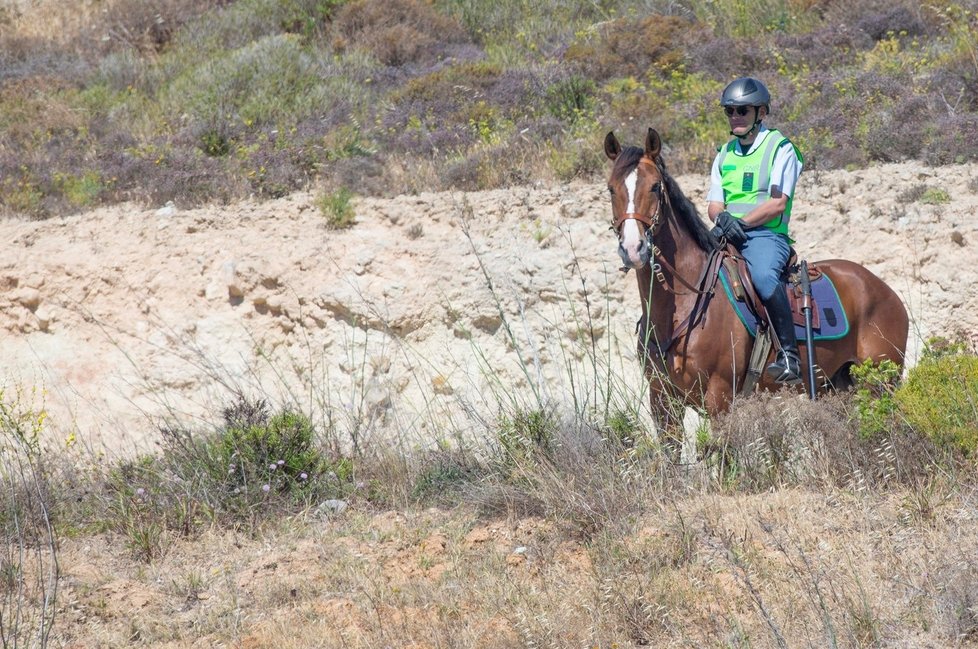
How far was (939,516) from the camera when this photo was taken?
4.93m

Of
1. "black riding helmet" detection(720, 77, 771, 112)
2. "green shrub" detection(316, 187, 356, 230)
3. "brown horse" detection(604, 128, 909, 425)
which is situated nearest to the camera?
"brown horse" detection(604, 128, 909, 425)

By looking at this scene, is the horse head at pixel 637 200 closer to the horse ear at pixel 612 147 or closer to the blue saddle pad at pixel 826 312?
the horse ear at pixel 612 147

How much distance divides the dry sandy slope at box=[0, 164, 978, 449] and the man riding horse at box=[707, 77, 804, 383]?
3.18m

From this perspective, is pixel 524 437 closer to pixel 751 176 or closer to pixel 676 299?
pixel 676 299

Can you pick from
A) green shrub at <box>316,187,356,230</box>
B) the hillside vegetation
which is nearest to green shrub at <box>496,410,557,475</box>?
the hillside vegetation

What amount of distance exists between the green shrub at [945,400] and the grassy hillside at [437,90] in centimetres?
614

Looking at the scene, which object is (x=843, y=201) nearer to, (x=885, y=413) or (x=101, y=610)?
(x=885, y=413)

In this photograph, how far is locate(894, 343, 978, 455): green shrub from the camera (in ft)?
17.8

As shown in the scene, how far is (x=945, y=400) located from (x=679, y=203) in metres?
2.31

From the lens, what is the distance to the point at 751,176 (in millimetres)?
7242

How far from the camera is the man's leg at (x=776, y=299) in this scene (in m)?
7.03

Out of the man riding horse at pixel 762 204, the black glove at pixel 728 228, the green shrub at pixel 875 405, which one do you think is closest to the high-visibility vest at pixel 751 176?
the man riding horse at pixel 762 204

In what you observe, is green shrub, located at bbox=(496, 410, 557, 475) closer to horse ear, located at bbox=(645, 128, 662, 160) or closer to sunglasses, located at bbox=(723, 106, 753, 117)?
horse ear, located at bbox=(645, 128, 662, 160)

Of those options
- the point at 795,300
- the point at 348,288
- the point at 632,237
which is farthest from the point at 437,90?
the point at 632,237
